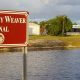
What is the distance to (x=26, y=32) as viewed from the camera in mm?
7820

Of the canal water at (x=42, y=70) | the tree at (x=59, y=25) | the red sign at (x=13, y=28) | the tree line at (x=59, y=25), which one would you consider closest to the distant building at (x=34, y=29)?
the tree line at (x=59, y=25)

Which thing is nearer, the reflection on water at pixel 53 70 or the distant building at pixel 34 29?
the reflection on water at pixel 53 70

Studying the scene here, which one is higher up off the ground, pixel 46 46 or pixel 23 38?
pixel 23 38

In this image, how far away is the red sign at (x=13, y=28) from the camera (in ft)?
25.6

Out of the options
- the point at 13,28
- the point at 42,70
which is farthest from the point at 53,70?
the point at 13,28

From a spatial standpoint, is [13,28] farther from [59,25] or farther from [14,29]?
[59,25]

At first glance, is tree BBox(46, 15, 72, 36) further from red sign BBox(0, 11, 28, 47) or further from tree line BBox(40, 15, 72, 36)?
red sign BBox(0, 11, 28, 47)

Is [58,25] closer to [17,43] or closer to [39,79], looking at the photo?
[39,79]

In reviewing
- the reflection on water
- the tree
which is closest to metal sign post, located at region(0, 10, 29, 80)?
the reflection on water

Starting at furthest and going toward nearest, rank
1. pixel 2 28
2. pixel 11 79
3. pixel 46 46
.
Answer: pixel 46 46, pixel 11 79, pixel 2 28

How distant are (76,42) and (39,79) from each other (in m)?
83.9

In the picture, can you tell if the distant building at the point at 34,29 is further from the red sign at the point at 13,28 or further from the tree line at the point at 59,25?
the red sign at the point at 13,28

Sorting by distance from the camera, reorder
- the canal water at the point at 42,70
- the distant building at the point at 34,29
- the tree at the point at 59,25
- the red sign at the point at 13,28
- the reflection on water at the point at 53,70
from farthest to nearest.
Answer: the distant building at the point at 34,29 → the tree at the point at 59,25 → the reflection on water at the point at 53,70 → the canal water at the point at 42,70 → the red sign at the point at 13,28

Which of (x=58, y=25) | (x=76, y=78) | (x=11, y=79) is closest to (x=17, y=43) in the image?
(x=11, y=79)
